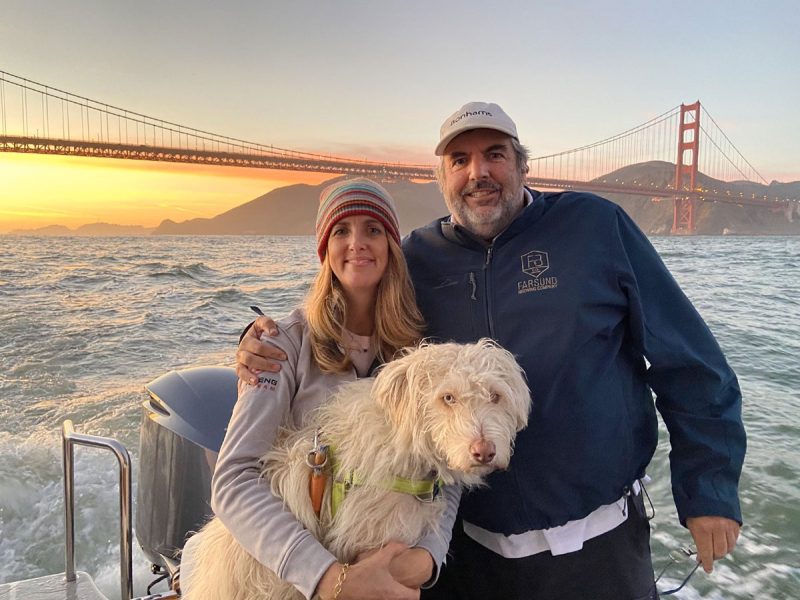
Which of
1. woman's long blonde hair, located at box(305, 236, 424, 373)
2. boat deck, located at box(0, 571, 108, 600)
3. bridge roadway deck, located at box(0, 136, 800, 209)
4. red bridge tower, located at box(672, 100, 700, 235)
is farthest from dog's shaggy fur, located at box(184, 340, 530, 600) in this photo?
red bridge tower, located at box(672, 100, 700, 235)

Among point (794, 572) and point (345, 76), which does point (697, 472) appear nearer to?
point (794, 572)

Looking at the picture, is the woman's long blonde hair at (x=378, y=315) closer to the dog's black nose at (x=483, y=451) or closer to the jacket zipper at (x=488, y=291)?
the jacket zipper at (x=488, y=291)

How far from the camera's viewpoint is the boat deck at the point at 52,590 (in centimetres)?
229

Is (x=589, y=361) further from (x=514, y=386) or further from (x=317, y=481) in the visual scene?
(x=317, y=481)

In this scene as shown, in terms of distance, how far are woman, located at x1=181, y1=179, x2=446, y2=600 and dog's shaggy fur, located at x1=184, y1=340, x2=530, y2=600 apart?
6cm

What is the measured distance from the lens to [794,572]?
411 centimetres

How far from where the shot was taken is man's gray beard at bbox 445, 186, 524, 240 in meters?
2.07

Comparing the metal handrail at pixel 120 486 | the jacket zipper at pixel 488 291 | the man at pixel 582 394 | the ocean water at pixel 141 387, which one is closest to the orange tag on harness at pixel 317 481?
the man at pixel 582 394

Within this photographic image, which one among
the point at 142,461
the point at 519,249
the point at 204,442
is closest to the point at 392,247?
the point at 519,249

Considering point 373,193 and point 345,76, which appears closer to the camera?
point 373,193

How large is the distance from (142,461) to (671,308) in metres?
2.39

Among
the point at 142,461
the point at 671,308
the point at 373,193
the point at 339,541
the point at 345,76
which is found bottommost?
the point at 142,461

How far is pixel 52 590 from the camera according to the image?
7.67 feet

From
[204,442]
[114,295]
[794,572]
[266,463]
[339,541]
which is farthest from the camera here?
[114,295]
